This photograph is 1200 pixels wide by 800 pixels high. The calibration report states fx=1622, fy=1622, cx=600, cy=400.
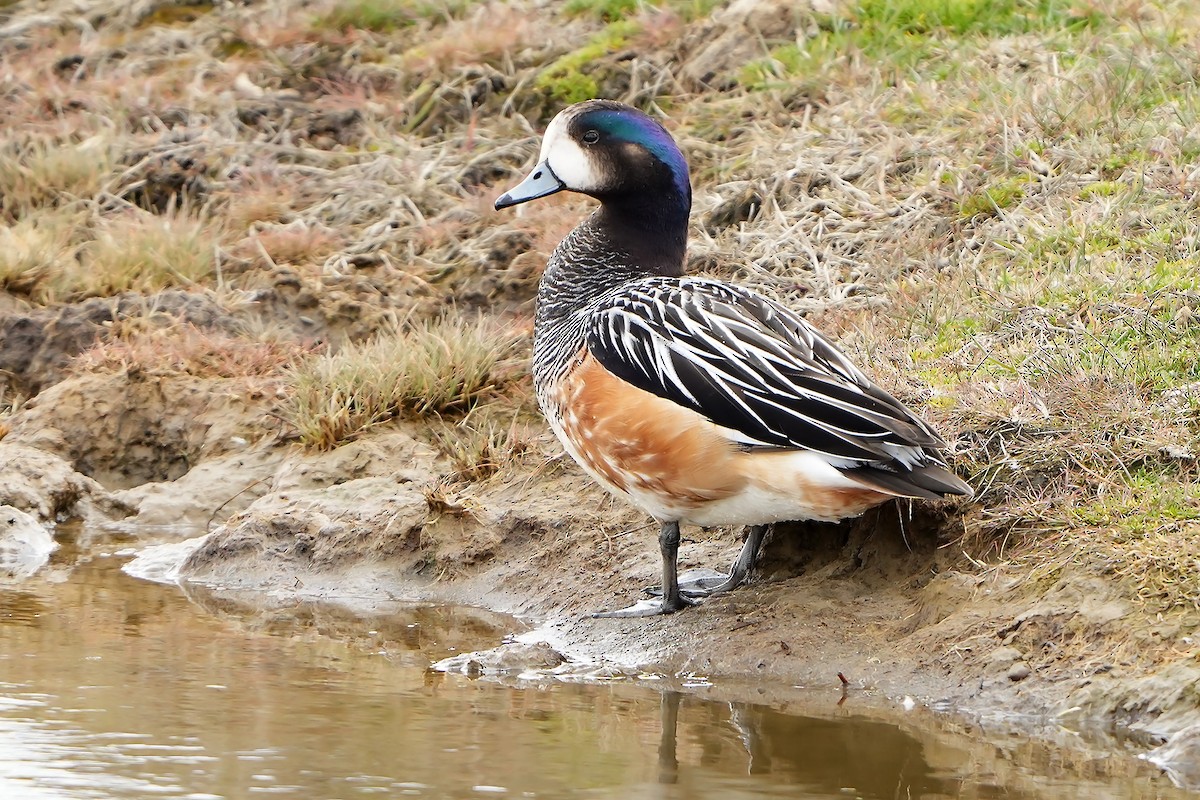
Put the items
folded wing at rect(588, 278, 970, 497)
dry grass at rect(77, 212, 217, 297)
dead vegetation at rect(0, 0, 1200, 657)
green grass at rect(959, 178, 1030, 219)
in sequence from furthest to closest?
dry grass at rect(77, 212, 217, 297), green grass at rect(959, 178, 1030, 219), dead vegetation at rect(0, 0, 1200, 657), folded wing at rect(588, 278, 970, 497)

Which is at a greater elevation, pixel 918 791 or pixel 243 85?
pixel 243 85

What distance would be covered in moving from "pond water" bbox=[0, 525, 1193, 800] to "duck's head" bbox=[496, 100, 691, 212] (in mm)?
1697

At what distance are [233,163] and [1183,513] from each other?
659 centimetres

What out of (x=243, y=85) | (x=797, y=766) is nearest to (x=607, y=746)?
(x=797, y=766)

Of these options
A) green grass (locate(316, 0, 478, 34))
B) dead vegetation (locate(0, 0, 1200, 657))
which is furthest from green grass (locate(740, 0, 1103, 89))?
green grass (locate(316, 0, 478, 34))

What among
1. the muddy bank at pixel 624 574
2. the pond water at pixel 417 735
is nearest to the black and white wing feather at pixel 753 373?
the muddy bank at pixel 624 574

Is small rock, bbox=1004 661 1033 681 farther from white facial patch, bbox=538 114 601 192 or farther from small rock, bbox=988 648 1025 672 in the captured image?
white facial patch, bbox=538 114 601 192

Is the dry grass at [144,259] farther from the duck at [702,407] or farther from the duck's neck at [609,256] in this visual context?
the duck at [702,407]

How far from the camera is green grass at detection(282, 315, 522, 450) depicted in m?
7.16

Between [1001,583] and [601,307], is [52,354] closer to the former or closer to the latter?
[601,307]

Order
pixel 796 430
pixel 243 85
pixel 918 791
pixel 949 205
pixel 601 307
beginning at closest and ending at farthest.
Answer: pixel 918 791 < pixel 796 430 < pixel 601 307 < pixel 949 205 < pixel 243 85

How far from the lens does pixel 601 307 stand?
539 centimetres

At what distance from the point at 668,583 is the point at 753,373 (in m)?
0.83

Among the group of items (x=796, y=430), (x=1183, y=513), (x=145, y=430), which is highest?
(x=796, y=430)
